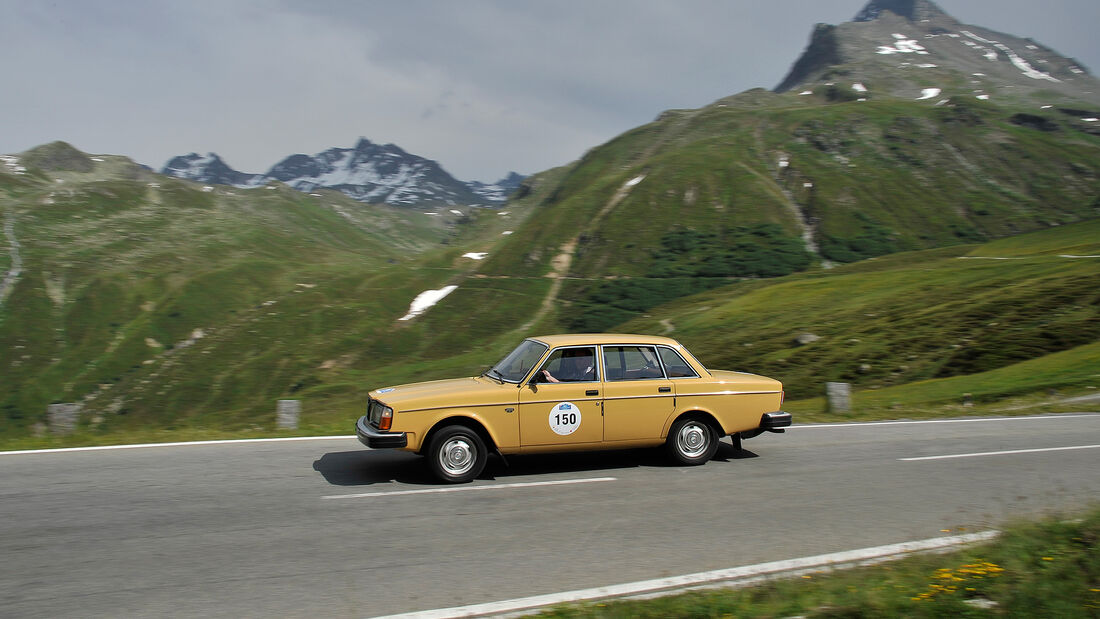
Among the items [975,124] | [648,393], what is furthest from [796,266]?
[648,393]

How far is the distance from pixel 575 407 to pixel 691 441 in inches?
71.5

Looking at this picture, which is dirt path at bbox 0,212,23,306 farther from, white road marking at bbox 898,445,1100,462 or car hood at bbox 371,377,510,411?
white road marking at bbox 898,445,1100,462

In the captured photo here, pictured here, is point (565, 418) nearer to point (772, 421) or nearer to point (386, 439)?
point (386, 439)

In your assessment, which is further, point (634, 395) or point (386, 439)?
point (634, 395)

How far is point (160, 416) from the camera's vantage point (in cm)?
8712

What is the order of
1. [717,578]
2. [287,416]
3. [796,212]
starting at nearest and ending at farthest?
[717,578] → [287,416] → [796,212]

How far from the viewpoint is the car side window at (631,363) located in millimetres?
9617

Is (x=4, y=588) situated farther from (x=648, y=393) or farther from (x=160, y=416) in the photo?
(x=160, y=416)

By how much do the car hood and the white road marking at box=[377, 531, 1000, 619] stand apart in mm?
3762

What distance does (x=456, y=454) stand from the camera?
350 inches

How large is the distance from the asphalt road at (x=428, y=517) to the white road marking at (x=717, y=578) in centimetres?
16

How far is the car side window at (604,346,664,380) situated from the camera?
9617 mm

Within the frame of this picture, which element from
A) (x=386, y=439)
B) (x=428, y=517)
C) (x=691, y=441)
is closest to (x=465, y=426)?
(x=386, y=439)

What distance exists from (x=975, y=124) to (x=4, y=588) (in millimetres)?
186738
